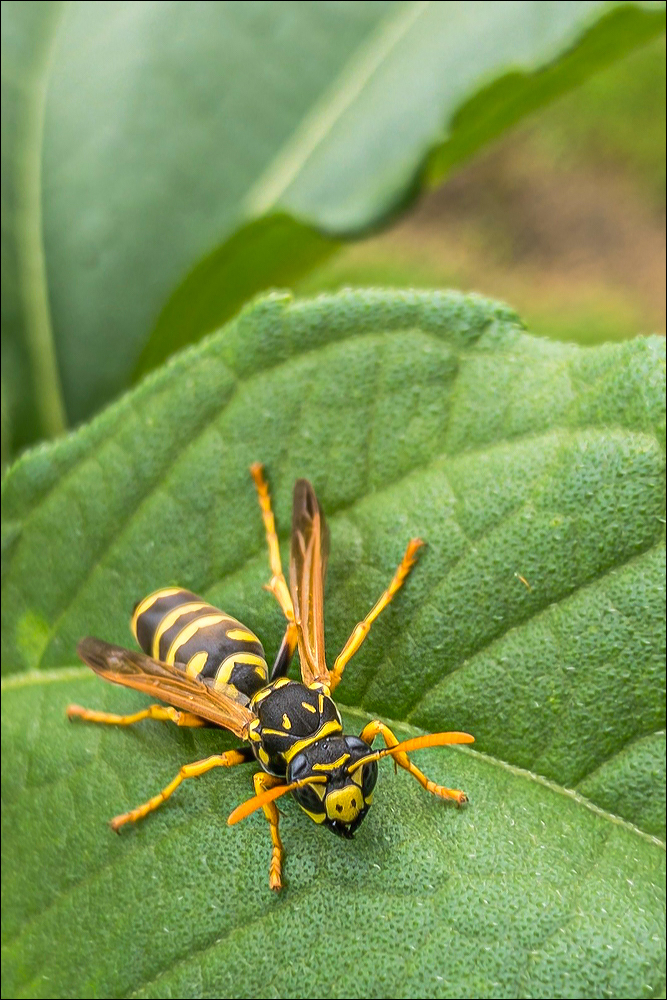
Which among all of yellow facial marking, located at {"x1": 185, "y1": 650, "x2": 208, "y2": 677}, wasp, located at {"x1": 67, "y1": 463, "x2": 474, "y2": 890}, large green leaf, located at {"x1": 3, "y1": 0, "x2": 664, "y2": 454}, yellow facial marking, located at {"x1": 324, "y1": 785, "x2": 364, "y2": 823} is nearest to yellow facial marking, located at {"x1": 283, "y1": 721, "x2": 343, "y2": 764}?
wasp, located at {"x1": 67, "y1": 463, "x2": 474, "y2": 890}

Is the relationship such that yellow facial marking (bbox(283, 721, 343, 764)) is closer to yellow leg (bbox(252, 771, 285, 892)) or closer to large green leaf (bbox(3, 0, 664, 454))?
yellow leg (bbox(252, 771, 285, 892))

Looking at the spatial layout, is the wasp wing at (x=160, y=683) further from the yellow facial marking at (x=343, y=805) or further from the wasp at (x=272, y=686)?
the yellow facial marking at (x=343, y=805)

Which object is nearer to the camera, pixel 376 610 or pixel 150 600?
pixel 376 610


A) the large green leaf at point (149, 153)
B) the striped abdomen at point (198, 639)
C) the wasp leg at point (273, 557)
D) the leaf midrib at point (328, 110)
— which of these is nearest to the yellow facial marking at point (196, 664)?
the striped abdomen at point (198, 639)

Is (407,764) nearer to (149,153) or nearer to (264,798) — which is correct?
(264,798)

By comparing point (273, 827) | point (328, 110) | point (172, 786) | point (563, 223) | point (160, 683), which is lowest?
point (273, 827)

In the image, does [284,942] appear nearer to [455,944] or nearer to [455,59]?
[455,944]

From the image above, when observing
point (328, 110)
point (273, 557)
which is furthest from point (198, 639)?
point (328, 110)

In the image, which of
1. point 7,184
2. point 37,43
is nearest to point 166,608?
point 7,184
